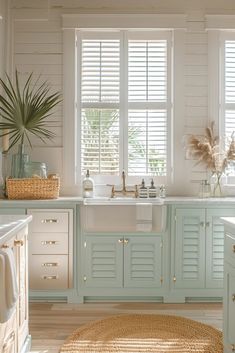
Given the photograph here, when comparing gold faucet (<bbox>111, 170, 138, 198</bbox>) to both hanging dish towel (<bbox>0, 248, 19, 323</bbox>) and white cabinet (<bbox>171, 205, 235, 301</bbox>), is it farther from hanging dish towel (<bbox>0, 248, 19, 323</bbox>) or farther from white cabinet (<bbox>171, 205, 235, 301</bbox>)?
hanging dish towel (<bbox>0, 248, 19, 323</bbox>)

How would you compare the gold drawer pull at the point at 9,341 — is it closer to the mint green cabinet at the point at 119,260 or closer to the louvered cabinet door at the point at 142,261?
the mint green cabinet at the point at 119,260

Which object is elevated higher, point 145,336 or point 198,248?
point 198,248

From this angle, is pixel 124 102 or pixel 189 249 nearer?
pixel 189 249

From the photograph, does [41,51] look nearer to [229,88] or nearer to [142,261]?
[229,88]

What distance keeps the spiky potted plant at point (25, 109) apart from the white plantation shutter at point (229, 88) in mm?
1719

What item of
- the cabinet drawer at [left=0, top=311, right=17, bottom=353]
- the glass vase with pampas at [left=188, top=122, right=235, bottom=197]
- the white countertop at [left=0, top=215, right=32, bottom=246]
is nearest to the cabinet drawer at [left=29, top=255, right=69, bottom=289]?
the white countertop at [left=0, top=215, right=32, bottom=246]

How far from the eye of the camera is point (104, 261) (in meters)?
4.08

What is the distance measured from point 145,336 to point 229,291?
36.1 inches

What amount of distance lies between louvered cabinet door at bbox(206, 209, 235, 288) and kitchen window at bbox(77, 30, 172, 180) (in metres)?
0.76

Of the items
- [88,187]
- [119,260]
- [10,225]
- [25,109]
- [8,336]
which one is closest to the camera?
[8,336]

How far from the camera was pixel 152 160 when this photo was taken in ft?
15.2

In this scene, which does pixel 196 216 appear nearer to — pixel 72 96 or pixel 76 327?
pixel 76 327

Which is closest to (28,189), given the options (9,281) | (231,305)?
(9,281)

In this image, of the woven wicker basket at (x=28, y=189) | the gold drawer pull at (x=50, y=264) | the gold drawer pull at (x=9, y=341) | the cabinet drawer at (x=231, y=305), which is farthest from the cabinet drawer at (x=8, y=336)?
the woven wicker basket at (x=28, y=189)
